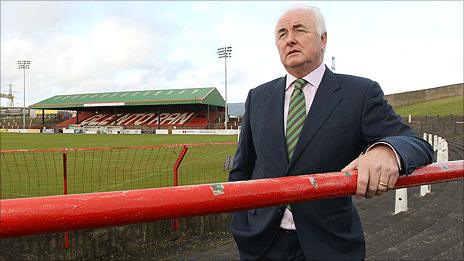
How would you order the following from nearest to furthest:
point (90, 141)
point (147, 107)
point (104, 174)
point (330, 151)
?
point (330, 151)
point (104, 174)
point (90, 141)
point (147, 107)

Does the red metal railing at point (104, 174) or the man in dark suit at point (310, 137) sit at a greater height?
the man in dark suit at point (310, 137)

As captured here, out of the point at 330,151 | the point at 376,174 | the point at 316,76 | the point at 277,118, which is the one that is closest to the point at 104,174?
the point at 277,118

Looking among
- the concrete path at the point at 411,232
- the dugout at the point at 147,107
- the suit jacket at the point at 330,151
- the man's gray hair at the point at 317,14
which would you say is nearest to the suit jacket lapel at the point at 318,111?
the suit jacket at the point at 330,151

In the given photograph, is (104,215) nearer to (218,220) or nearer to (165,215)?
(165,215)

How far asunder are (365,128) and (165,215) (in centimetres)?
100

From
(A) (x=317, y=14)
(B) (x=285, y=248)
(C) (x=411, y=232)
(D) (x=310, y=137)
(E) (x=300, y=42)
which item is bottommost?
(C) (x=411, y=232)

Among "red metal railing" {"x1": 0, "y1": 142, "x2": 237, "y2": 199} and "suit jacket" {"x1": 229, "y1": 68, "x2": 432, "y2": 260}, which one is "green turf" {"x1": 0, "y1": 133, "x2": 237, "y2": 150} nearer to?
"red metal railing" {"x1": 0, "y1": 142, "x2": 237, "y2": 199}

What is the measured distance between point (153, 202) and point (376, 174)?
2.36 ft

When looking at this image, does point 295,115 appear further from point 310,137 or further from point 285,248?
point 285,248

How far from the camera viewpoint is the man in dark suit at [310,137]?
1524 millimetres

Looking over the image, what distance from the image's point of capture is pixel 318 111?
1567 millimetres

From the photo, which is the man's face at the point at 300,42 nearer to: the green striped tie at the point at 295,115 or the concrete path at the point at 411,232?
the green striped tie at the point at 295,115

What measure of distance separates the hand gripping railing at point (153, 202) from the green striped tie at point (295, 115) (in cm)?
46

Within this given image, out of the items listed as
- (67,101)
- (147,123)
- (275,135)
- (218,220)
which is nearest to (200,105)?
(147,123)
